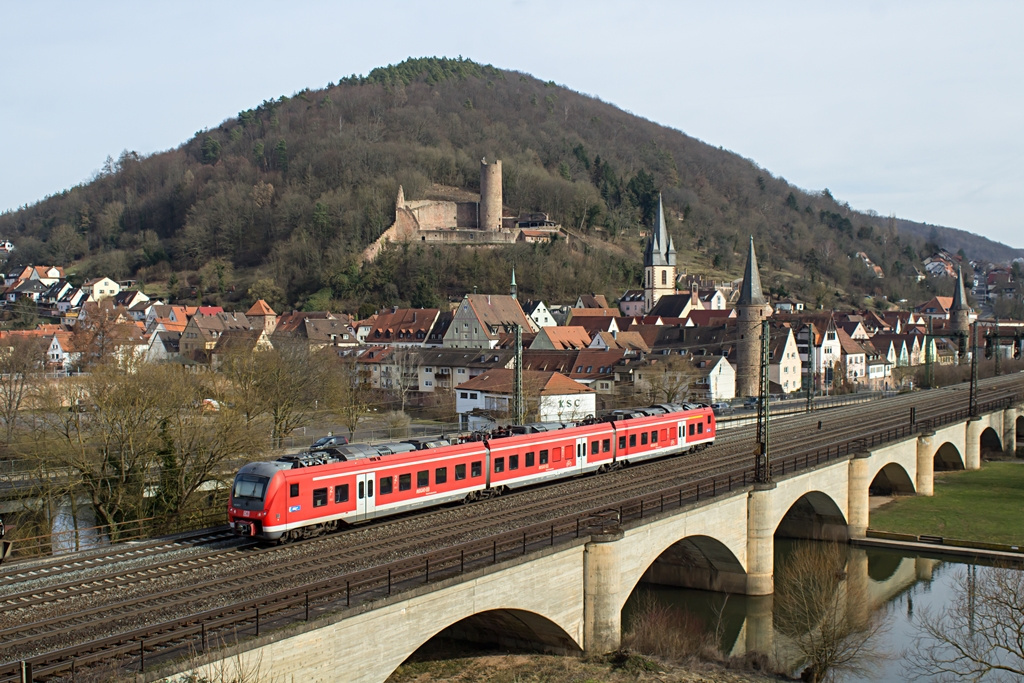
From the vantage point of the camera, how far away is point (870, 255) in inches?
7628

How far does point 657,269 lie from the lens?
119 meters

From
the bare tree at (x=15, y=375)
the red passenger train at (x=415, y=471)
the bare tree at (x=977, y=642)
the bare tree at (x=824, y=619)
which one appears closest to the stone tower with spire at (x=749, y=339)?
the red passenger train at (x=415, y=471)

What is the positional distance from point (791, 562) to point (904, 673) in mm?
9122

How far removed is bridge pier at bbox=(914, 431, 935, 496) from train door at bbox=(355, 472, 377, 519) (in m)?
31.8

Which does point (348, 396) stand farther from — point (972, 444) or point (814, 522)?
point (972, 444)

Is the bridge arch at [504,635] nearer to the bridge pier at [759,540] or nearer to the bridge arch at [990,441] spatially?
the bridge pier at [759,540]

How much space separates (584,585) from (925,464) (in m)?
30.4

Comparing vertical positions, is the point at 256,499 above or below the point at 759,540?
above

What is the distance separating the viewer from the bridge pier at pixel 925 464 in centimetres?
4394

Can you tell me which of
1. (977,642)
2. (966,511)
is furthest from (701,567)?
(966,511)

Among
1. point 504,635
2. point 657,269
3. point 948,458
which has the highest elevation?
point 657,269

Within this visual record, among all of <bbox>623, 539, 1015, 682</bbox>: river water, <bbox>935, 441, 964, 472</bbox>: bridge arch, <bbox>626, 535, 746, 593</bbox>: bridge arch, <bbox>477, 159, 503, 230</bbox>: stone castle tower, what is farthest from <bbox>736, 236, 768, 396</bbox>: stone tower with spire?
<bbox>477, 159, 503, 230</bbox>: stone castle tower

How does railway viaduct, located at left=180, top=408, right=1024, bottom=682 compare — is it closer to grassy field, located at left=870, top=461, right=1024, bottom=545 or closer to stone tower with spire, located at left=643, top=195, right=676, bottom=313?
grassy field, located at left=870, top=461, right=1024, bottom=545

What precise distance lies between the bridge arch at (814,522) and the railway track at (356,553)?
7.95 feet
